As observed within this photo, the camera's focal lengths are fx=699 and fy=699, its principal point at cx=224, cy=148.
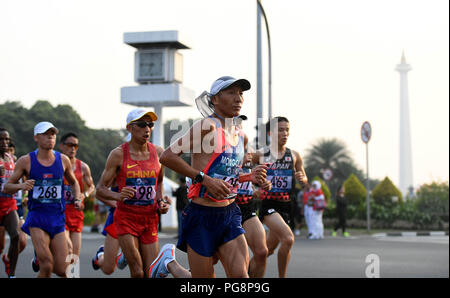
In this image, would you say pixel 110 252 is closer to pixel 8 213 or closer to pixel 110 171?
pixel 110 171

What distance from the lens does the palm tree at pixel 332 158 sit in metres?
57.1

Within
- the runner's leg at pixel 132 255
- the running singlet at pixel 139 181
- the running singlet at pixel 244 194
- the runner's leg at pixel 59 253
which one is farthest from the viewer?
the running singlet at pixel 244 194

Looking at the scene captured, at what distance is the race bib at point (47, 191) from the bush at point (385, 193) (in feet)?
80.1

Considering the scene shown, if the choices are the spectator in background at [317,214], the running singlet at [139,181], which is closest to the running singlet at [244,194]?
A: the running singlet at [139,181]

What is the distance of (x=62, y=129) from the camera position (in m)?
63.2

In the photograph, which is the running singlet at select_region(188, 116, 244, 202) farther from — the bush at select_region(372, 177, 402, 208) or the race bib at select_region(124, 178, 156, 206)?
the bush at select_region(372, 177, 402, 208)

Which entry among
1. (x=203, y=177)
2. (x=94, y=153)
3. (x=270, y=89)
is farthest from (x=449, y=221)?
(x=94, y=153)

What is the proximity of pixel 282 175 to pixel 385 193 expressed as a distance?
898 inches

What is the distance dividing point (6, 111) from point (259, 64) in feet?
137

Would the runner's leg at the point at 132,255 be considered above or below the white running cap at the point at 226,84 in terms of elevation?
below

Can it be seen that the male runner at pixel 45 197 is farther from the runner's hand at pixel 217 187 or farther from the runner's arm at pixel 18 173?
the runner's hand at pixel 217 187

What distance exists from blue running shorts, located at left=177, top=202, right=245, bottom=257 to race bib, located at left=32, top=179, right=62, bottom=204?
3.65 m

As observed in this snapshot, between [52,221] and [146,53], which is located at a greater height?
[146,53]
